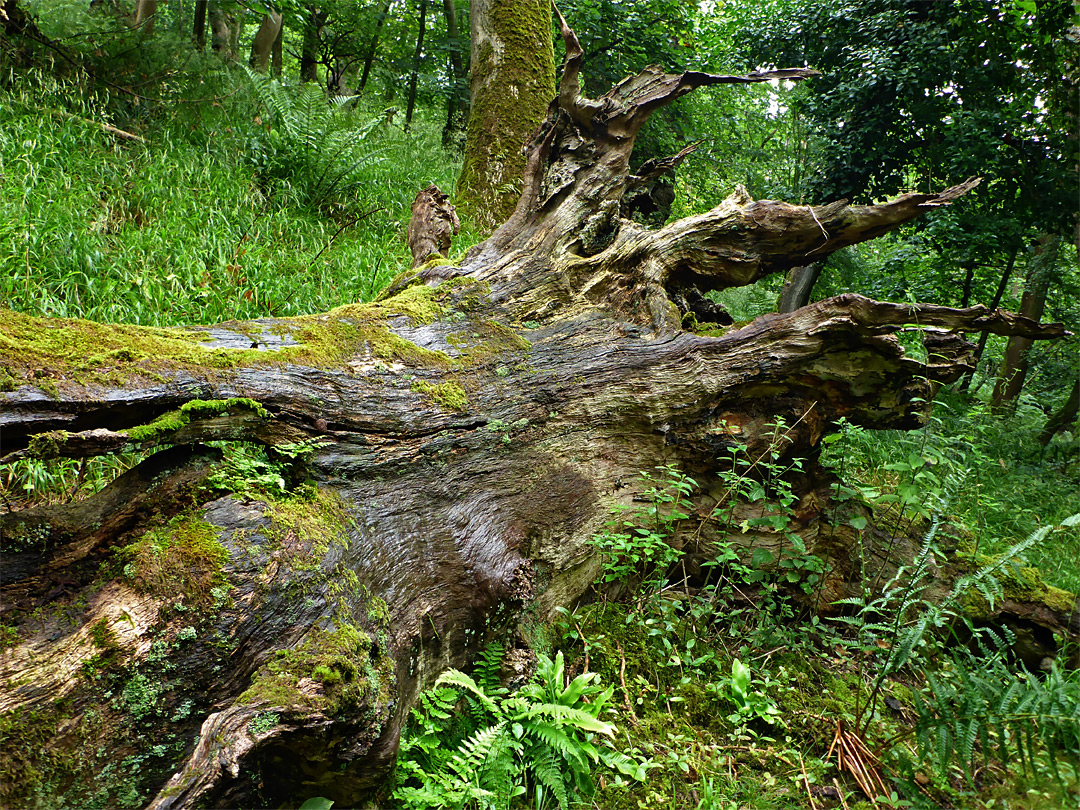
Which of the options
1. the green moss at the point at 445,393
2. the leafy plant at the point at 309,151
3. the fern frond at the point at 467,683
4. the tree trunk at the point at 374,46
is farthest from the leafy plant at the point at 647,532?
the tree trunk at the point at 374,46

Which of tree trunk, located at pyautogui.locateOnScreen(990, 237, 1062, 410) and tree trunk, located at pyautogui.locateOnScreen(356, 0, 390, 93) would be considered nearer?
tree trunk, located at pyautogui.locateOnScreen(990, 237, 1062, 410)

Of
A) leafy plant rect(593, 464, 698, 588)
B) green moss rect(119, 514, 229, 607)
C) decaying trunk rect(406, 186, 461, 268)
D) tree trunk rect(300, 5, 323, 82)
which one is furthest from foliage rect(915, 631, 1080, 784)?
tree trunk rect(300, 5, 323, 82)

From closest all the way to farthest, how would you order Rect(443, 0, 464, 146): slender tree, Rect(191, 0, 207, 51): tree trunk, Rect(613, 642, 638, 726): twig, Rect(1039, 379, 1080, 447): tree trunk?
Answer: 1. Rect(613, 642, 638, 726): twig
2. Rect(191, 0, 207, 51): tree trunk
3. Rect(1039, 379, 1080, 447): tree trunk
4. Rect(443, 0, 464, 146): slender tree

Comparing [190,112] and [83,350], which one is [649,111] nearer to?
[83,350]

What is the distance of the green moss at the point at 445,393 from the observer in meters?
3.10

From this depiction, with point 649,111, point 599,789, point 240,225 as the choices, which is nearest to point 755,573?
point 599,789

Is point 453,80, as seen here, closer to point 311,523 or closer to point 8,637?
point 311,523

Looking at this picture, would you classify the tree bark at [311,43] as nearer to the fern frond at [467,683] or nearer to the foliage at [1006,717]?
the fern frond at [467,683]

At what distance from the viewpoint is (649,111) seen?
463cm

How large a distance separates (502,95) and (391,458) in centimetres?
626

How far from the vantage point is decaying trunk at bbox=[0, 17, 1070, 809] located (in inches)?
72.1

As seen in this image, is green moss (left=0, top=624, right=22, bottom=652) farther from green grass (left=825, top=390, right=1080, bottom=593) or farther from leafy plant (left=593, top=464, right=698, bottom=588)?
green grass (left=825, top=390, right=1080, bottom=593)

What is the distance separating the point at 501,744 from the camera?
8.04ft

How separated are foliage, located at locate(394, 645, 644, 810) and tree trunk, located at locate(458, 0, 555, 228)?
5725mm
